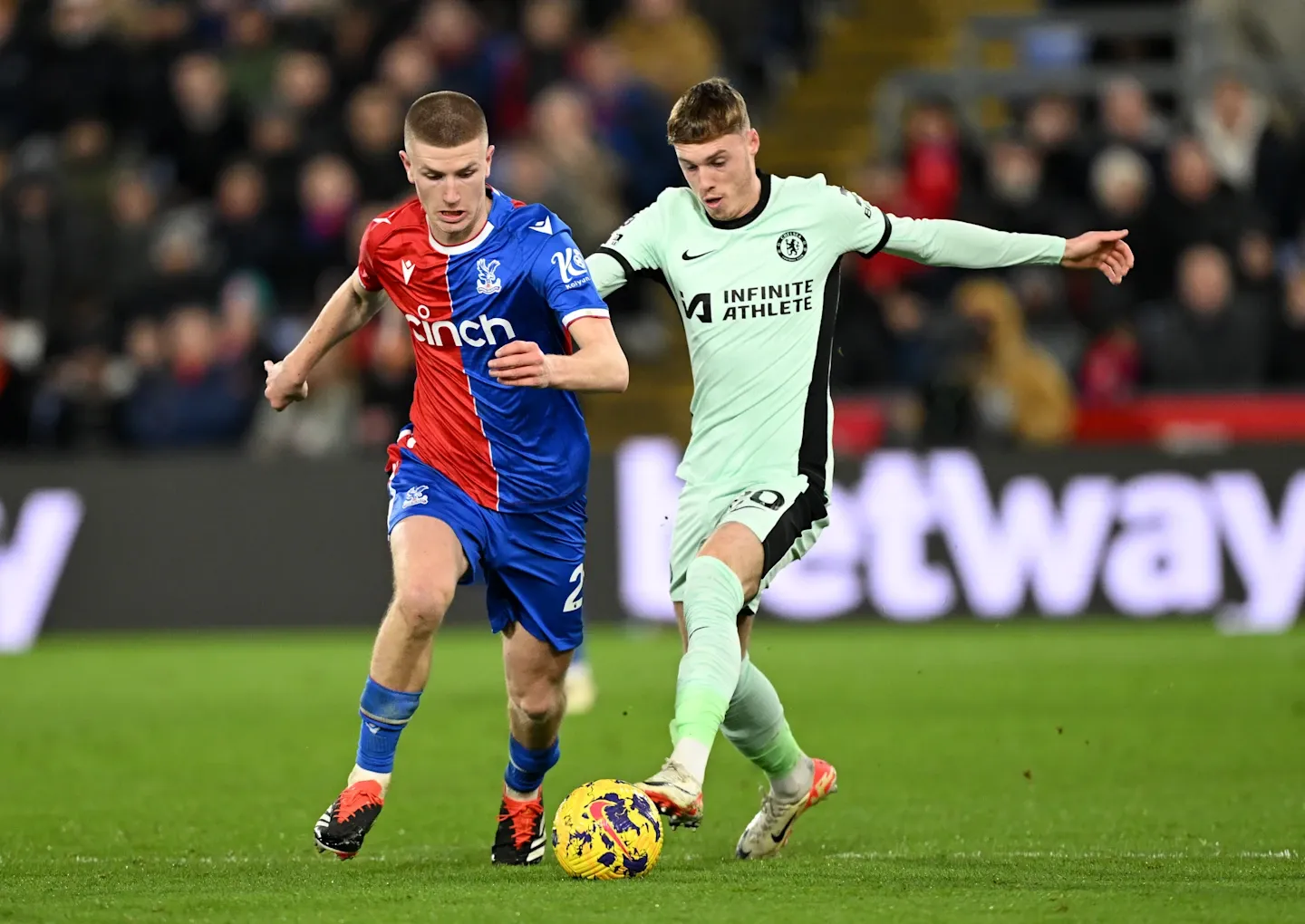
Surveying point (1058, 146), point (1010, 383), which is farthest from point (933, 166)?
point (1010, 383)

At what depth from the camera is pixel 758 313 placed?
7.50m

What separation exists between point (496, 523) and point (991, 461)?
30.0 ft

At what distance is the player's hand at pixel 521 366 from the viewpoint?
6434 mm

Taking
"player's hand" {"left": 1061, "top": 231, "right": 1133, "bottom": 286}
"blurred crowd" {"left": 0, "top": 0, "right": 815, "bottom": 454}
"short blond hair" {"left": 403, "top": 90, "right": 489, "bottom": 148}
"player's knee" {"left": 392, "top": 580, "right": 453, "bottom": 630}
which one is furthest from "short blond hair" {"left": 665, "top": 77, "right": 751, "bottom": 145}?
"blurred crowd" {"left": 0, "top": 0, "right": 815, "bottom": 454}

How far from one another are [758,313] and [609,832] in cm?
194

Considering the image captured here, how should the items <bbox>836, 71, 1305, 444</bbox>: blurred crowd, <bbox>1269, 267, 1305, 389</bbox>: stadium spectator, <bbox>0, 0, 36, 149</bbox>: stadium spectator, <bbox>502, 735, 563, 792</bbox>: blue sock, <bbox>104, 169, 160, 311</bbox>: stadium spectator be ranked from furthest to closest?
<bbox>0, 0, 36, 149</bbox>: stadium spectator < <bbox>104, 169, 160, 311</bbox>: stadium spectator < <bbox>1269, 267, 1305, 389</bbox>: stadium spectator < <bbox>836, 71, 1305, 444</bbox>: blurred crowd < <bbox>502, 735, 563, 792</bbox>: blue sock

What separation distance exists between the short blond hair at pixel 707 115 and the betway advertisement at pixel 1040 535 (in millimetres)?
8516

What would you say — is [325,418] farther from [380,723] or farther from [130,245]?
[380,723]

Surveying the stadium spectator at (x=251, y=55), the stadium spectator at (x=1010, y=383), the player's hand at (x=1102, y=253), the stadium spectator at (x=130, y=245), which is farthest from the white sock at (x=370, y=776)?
the stadium spectator at (x=251, y=55)

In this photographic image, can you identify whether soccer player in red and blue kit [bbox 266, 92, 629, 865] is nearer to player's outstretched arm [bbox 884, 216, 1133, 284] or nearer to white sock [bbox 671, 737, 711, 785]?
white sock [bbox 671, 737, 711, 785]

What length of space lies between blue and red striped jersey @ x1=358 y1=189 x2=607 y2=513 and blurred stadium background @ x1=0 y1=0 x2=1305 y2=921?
489 centimetres

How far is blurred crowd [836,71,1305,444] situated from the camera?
16469mm

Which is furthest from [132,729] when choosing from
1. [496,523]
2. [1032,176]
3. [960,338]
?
[1032,176]

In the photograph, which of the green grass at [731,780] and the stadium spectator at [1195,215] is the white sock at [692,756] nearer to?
the green grass at [731,780]
